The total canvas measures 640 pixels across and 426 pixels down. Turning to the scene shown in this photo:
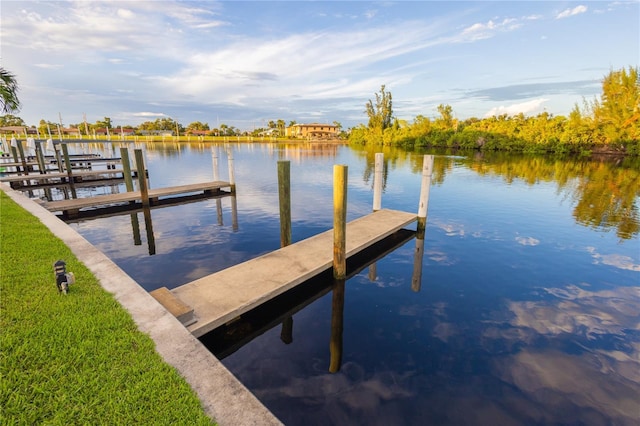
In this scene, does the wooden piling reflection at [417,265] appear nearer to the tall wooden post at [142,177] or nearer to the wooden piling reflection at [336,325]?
the wooden piling reflection at [336,325]

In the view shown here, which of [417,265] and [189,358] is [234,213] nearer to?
[417,265]

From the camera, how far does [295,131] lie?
130250mm

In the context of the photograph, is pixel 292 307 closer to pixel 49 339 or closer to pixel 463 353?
pixel 463 353

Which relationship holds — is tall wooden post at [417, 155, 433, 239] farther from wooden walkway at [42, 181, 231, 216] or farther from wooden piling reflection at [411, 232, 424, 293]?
wooden walkway at [42, 181, 231, 216]

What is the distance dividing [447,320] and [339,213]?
134 inches

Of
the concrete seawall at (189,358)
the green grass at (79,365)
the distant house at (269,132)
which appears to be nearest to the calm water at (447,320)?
the concrete seawall at (189,358)

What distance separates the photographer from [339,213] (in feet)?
23.0

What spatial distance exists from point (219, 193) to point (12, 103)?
11.2 metres

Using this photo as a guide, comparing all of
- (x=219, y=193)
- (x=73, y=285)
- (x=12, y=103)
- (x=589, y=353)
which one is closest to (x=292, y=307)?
(x=73, y=285)

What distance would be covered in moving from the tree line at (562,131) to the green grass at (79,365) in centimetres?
6202

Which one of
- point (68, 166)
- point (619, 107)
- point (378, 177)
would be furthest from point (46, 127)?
point (619, 107)

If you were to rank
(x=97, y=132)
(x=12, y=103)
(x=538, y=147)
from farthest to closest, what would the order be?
(x=97, y=132) < (x=538, y=147) < (x=12, y=103)

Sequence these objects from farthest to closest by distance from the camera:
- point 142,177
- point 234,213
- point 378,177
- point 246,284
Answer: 1. point 234,213
2. point 142,177
3. point 378,177
4. point 246,284

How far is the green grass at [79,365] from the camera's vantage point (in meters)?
2.73
